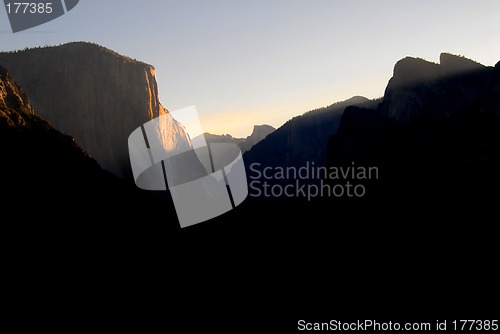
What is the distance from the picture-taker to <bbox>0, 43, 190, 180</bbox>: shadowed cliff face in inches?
3351

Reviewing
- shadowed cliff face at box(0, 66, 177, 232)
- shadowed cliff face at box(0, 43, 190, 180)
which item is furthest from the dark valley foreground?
shadowed cliff face at box(0, 43, 190, 180)

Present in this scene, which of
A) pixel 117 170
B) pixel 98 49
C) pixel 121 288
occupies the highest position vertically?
pixel 98 49

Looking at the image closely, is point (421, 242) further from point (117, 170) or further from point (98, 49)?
point (98, 49)

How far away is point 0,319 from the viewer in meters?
22.5

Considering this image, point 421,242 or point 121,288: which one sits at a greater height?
point 121,288

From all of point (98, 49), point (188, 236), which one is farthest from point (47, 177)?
point (98, 49)

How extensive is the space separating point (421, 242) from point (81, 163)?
1364 inches

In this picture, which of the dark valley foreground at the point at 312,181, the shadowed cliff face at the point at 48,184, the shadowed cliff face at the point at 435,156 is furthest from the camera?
the shadowed cliff face at the point at 435,156

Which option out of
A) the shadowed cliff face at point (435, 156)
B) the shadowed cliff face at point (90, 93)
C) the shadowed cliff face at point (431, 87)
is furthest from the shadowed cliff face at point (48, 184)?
the shadowed cliff face at point (431, 87)

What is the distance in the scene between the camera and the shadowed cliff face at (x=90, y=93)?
8512 cm

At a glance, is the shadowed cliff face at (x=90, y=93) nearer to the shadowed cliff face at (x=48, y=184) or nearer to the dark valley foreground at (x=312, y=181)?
the dark valley foreground at (x=312, y=181)

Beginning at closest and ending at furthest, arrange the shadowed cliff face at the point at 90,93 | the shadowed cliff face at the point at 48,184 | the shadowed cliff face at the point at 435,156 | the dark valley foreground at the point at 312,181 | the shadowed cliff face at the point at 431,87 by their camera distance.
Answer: the shadowed cliff face at the point at 48,184 < the dark valley foreground at the point at 312,181 < the shadowed cliff face at the point at 435,156 < the shadowed cliff face at the point at 431,87 < the shadowed cliff face at the point at 90,93

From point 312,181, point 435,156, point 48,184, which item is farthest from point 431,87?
point 48,184

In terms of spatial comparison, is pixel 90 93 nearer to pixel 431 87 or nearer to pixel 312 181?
pixel 312 181
